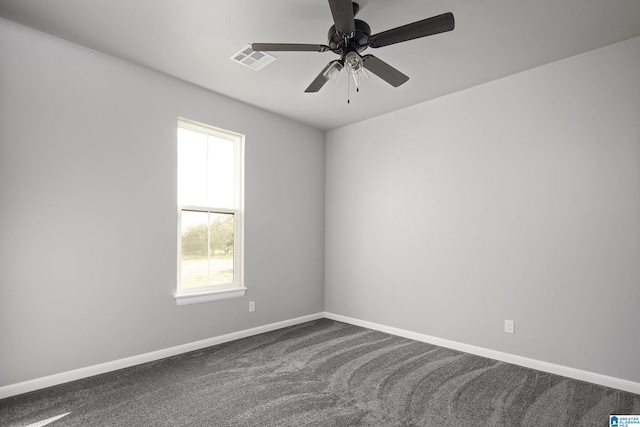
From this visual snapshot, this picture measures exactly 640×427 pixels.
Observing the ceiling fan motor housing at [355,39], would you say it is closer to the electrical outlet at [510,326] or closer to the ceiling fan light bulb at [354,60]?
the ceiling fan light bulb at [354,60]

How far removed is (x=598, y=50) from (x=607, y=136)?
2.33ft

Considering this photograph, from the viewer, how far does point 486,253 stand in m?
3.58

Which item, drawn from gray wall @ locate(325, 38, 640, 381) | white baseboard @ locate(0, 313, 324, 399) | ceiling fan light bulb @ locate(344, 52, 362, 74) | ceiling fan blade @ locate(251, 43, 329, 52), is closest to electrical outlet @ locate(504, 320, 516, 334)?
gray wall @ locate(325, 38, 640, 381)

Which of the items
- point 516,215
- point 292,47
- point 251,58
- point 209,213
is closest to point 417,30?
point 292,47

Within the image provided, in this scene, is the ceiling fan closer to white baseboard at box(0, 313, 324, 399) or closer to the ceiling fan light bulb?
the ceiling fan light bulb

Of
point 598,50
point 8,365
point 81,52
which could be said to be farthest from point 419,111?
point 8,365

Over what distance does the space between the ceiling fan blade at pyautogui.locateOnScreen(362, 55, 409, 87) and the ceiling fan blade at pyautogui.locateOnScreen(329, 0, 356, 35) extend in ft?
0.94

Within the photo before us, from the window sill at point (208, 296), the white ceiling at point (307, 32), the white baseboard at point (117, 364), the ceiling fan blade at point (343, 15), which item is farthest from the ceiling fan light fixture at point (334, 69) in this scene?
the white baseboard at point (117, 364)

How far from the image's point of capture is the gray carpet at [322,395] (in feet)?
7.71

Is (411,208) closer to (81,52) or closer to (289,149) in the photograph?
(289,149)

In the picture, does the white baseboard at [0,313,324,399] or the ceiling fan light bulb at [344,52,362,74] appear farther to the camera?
the white baseboard at [0,313,324,399]

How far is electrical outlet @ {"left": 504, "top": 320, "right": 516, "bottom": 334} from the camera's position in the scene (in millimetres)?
3361

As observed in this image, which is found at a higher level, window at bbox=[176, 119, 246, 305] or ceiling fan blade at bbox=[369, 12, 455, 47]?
ceiling fan blade at bbox=[369, 12, 455, 47]

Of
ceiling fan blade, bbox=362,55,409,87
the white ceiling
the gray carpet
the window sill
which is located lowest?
the gray carpet
